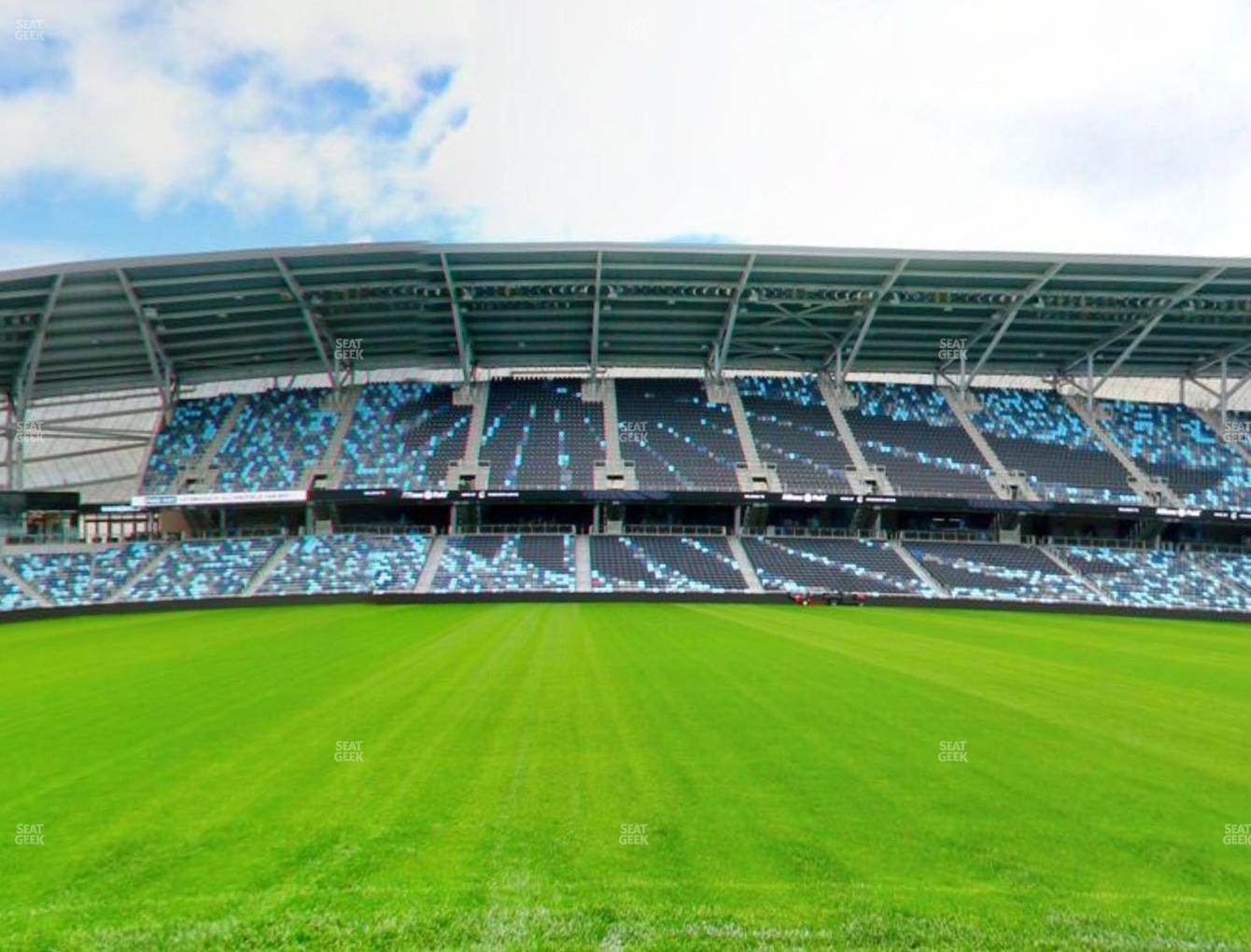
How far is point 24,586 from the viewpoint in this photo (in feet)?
120

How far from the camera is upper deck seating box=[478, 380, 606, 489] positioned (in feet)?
144

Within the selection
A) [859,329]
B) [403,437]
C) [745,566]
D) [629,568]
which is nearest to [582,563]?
[629,568]

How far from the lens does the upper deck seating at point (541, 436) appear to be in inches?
1727

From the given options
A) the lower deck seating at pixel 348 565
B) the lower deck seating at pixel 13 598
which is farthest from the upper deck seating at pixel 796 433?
the lower deck seating at pixel 13 598

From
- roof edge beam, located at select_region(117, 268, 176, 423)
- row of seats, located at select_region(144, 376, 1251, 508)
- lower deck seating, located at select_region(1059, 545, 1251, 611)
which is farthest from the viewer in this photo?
row of seats, located at select_region(144, 376, 1251, 508)

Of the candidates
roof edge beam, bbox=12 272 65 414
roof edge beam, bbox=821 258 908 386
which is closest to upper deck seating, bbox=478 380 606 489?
roof edge beam, bbox=821 258 908 386

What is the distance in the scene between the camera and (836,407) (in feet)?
164

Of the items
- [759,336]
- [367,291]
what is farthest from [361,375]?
[759,336]

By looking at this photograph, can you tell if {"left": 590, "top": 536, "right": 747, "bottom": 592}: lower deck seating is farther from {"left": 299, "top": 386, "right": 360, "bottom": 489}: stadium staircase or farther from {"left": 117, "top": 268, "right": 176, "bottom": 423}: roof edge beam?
{"left": 117, "top": 268, "right": 176, "bottom": 423}: roof edge beam

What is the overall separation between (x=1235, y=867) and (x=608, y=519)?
39.4 metres

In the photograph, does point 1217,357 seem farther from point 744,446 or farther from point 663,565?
point 663,565

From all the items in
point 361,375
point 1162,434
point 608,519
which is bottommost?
point 608,519

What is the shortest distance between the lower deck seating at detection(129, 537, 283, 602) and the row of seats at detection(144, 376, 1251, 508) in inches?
139

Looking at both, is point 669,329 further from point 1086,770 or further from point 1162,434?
point 1086,770
